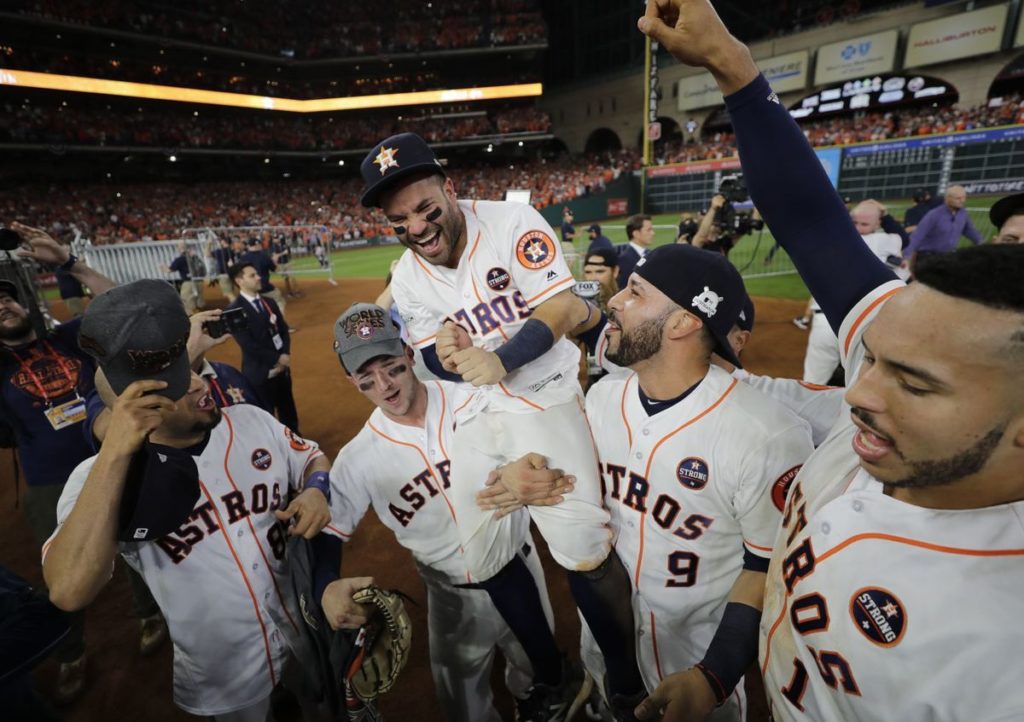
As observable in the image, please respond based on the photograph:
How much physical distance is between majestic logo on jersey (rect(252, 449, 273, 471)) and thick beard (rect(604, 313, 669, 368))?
185cm

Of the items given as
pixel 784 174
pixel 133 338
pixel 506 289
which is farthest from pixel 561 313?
pixel 133 338

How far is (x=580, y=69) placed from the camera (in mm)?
42531

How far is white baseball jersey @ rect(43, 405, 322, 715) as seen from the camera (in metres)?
2.21

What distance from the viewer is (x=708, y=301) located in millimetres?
2016

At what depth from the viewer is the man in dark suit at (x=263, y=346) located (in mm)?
5818

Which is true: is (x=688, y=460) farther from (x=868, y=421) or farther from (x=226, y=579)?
(x=226, y=579)

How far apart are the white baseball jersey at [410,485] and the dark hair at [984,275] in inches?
78.1

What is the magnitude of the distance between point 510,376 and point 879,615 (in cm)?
178

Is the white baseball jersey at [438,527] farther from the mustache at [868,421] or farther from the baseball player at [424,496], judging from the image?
the mustache at [868,421]

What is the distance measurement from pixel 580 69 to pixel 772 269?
37.2m

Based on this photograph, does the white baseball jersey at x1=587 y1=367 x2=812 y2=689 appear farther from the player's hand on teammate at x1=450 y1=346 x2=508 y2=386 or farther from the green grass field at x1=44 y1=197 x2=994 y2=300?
the green grass field at x1=44 y1=197 x2=994 y2=300

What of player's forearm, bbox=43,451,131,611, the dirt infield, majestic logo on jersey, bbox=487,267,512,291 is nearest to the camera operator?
the dirt infield

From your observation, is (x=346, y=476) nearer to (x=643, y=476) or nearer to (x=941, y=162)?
(x=643, y=476)

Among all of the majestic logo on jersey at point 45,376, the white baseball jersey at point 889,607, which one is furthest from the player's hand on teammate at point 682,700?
the majestic logo on jersey at point 45,376
